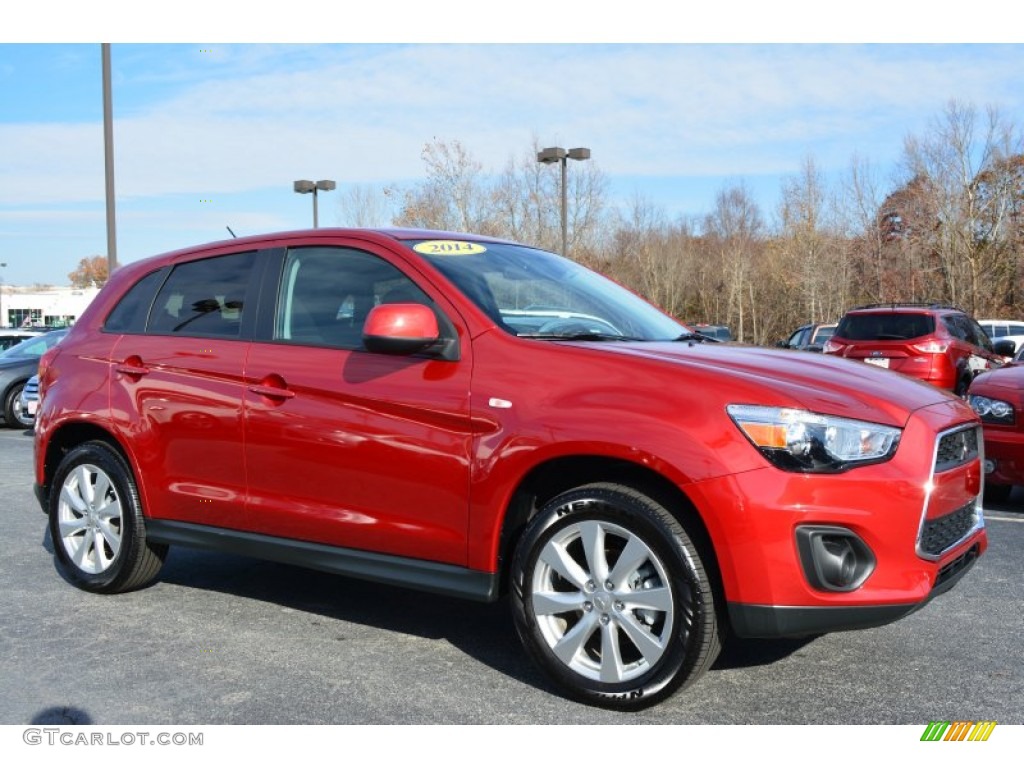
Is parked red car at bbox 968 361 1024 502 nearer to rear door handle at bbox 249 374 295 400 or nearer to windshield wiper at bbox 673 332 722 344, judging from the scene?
windshield wiper at bbox 673 332 722 344

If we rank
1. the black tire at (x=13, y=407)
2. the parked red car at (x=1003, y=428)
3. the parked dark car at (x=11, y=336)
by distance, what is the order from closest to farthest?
the parked red car at (x=1003, y=428) → the black tire at (x=13, y=407) → the parked dark car at (x=11, y=336)

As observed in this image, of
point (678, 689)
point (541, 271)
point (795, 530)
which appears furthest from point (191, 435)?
point (795, 530)

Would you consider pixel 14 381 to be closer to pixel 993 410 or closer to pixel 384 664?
pixel 384 664

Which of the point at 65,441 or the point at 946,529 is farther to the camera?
the point at 65,441

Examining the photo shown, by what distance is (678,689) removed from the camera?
3471mm

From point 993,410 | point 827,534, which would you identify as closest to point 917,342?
point 993,410

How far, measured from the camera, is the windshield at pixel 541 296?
412cm

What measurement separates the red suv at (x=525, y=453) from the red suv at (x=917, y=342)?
30.4ft

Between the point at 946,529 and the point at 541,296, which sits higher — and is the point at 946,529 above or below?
below

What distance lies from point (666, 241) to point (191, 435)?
47627 millimetres

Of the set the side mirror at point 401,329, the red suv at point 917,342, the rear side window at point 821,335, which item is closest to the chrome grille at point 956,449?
the side mirror at point 401,329

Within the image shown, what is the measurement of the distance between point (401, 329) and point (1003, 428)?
16.4 feet

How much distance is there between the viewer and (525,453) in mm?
3658

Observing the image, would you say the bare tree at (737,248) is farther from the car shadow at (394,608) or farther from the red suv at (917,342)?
the car shadow at (394,608)
